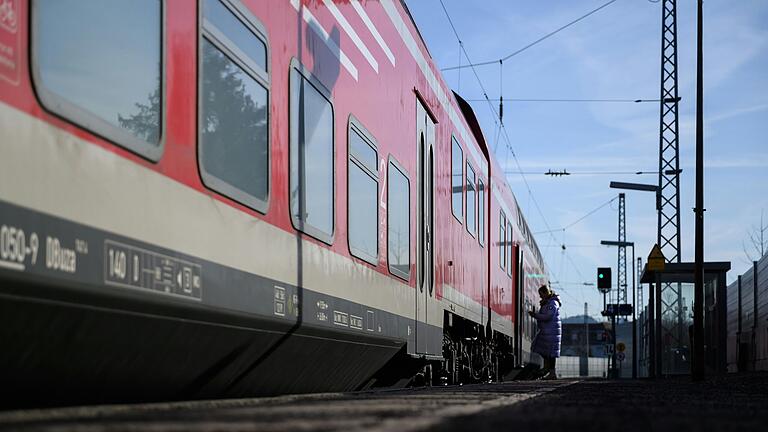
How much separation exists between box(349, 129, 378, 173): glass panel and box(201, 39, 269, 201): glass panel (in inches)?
86.1

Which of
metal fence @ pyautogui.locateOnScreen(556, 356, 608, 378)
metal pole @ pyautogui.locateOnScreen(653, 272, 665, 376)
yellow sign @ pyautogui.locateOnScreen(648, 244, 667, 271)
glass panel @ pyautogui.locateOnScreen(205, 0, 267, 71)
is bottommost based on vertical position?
metal fence @ pyautogui.locateOnScreen(556, 356, 608, 378)

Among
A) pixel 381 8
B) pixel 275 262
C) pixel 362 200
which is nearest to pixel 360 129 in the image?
pixel 362 200

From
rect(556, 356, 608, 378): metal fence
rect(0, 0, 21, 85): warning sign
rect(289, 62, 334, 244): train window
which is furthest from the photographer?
rect(556, 356, 608, 378): metal fence

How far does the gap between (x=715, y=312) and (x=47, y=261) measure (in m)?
26.0

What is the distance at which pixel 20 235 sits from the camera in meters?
4.16

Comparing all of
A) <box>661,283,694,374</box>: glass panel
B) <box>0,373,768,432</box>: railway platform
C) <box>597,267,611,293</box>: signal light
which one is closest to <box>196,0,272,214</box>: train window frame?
<box>0,373,768,432</box>: railway platform

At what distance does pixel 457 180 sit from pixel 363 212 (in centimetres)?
512

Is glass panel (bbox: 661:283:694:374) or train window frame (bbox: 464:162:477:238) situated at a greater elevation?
train window frame (bbox: 464:162:477:238)

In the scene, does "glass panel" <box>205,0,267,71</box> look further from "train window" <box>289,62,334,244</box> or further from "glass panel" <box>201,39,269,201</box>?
"train window" <box>289,62,334,244</box>

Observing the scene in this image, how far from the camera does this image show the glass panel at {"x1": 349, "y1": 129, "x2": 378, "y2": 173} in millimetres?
9047

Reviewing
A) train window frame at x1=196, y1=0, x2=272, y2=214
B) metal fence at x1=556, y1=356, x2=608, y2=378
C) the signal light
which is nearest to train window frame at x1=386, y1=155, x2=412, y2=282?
train window frame at x1=196, y1=0, x2=272, y2=214

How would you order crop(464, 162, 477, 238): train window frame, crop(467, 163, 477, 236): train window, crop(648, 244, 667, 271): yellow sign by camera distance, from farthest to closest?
crop(648, 244, 667, 271): yellow sign → crop(467, 163, 477, 236): train window → crop(464, 162, 477, 238): train window frame

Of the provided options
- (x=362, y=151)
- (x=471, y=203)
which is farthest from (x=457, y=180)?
(x=362, y=151)

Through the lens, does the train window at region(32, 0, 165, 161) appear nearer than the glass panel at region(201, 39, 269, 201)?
Yes
